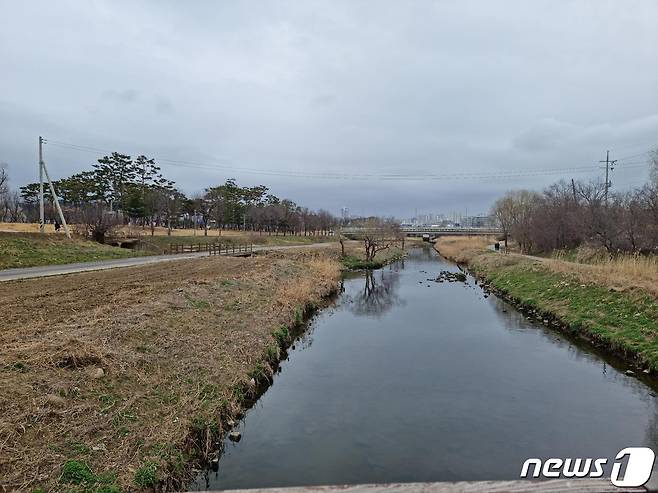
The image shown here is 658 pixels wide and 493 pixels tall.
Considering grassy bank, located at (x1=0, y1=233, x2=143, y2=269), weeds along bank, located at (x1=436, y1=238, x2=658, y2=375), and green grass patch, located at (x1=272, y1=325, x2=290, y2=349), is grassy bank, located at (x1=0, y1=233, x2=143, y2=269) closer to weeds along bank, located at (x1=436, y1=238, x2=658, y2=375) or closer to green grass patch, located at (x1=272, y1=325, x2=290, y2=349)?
green grass patch, located at (x1=272, y1=325, x2=290, y2=349)

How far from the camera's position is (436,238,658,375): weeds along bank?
42.9 feet

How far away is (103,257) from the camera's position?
33719 millimetres

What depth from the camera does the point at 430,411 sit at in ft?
30.8

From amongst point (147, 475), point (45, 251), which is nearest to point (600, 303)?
point (147, 475)

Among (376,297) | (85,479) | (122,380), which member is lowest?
(376,297)

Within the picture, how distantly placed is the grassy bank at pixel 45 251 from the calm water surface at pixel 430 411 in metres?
21.5

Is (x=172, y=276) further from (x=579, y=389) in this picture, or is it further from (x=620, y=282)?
(x=620, y=282)

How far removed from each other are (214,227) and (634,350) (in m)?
87.3

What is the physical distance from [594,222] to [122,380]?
35.2 meters

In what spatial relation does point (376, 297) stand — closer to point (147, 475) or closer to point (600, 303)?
point (600, 303)

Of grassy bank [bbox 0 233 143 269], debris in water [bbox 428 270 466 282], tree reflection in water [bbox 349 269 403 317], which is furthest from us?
debris in water [bbox 428 270 466 282]

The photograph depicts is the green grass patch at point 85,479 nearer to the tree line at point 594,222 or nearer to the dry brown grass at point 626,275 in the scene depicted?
the dry brown grass at point 626,275

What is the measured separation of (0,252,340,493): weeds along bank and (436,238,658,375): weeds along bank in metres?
10.6

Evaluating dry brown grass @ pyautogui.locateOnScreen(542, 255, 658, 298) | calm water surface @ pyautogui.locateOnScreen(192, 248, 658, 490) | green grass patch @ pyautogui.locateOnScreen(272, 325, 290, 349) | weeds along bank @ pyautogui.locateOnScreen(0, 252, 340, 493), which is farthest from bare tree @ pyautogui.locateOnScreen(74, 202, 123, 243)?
dry brown grass @ pyautogui.locateOnScreen(542, 255, 658, 298)
